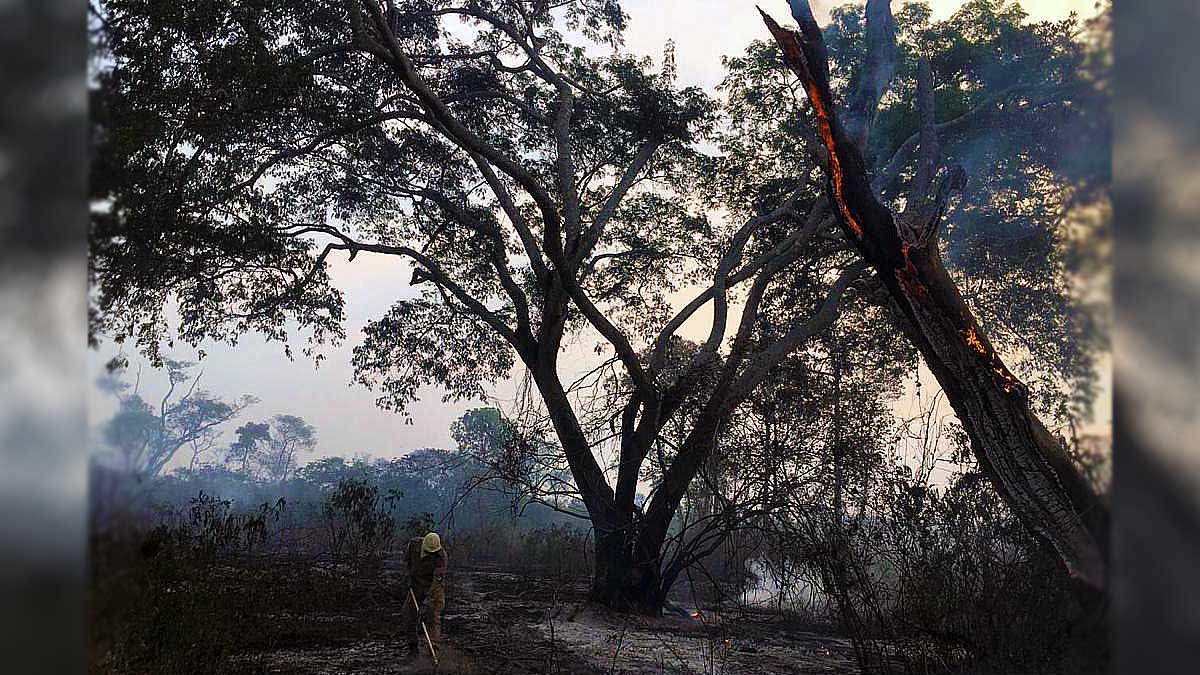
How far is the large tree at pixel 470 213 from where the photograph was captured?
7.18 m

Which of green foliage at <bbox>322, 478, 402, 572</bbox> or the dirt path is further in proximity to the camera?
green foliage at <bbox>322, 478, 402, 572</bbox>

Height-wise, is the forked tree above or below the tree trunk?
above

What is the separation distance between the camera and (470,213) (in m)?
11.0

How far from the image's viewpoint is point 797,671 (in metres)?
6.66

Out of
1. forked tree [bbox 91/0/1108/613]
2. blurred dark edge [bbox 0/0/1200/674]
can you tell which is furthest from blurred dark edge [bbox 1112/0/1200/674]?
forked tree [bbox 91/0/1108/613]

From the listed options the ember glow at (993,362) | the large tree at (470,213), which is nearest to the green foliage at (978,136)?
the large tree at (470,213)

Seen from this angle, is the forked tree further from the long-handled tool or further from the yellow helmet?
the long-handled tool

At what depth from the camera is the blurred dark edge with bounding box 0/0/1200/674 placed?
3.78 ft

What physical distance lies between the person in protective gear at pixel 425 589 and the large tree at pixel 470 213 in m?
2.17

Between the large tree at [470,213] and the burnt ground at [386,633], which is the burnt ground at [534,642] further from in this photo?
the large tree at [470,213]

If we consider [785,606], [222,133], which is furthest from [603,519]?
[222,133]

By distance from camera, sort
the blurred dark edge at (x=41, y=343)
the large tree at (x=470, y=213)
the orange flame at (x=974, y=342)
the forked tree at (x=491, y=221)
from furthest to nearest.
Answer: the forked tree at (x=491, y=221), the large tree at (x=470, y=213), the orange flame at (x=974, y=342), the blurred dark edge at (x=41, y=343)

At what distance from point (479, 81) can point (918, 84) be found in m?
4.80

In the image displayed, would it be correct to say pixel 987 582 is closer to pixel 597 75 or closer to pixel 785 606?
pixel 785 606
